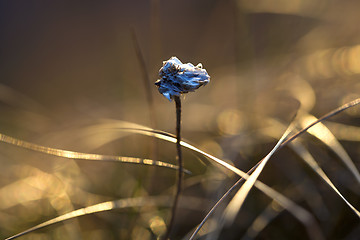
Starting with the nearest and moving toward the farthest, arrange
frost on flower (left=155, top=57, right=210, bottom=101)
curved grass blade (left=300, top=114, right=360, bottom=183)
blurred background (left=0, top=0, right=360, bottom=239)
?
frost on flower (left=155, top=57, right=210, bottom=101), curved grass blade (left=300, top=114, right=360, bottom=183), blurred background (left=0, top=0, right=360, bottom=239)

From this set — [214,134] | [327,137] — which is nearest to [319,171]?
[327,137]

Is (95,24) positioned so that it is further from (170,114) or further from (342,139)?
(342,139)

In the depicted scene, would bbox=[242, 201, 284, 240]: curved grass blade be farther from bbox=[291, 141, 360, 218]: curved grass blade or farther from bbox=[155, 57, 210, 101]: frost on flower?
bbox=[155, 57, 210, 101]: frost on flower

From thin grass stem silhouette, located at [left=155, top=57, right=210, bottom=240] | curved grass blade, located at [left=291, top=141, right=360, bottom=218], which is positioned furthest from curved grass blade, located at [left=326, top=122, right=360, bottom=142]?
thin grass stem silhouette, located at [left=155, top=57, right=210, bottom=240]

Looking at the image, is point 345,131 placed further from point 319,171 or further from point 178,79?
point 178,79

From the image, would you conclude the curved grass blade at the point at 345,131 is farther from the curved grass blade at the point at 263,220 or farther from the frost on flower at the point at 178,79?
the frost on flower at the point at 178,79

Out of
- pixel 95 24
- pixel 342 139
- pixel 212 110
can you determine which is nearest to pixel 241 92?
pixel 212 110

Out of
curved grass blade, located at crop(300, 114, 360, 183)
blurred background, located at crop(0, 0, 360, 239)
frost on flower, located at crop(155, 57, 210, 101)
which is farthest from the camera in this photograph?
blurred background, located at crop(0, 0, 360, 239)

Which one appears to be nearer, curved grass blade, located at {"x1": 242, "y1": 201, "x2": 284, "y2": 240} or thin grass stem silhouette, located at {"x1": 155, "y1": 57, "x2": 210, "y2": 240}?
thin grass stem silhouette, located at {"x1": 155, "y1": 57, "x2": 210, "y2": 240}
